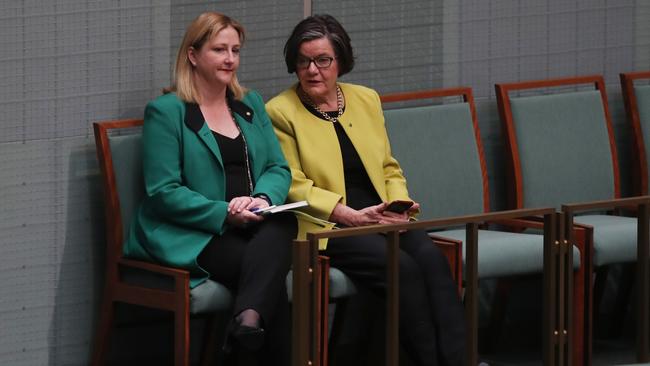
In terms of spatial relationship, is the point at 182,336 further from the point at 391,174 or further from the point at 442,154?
the point at 442,154

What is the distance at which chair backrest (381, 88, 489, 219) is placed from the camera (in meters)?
5.64

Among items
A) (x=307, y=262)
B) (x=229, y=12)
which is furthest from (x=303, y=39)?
(x=307, y=262)

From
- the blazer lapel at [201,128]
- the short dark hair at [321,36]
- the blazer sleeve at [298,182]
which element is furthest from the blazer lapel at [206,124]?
the short dark hair at [321,36]

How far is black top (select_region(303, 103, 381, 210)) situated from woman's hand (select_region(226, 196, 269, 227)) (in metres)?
0.44

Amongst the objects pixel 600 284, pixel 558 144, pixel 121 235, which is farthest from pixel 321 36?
pixel 600 284

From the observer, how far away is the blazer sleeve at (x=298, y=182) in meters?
5.08

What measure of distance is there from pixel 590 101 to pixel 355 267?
1.58 metres

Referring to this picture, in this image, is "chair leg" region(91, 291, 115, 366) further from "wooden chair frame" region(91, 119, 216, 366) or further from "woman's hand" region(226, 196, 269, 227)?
"woman's hand" region(226, 196, 269, 227)

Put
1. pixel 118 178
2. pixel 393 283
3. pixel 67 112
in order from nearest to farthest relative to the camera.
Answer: pixel 393 283
pixel 118 178
pixel 67 112

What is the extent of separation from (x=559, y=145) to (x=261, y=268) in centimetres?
172

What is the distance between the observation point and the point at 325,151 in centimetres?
519

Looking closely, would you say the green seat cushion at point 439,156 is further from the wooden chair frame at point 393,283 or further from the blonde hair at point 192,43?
the wooden chair frame at point 393,283

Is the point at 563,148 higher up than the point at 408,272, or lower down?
higher up

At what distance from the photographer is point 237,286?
4.82m
